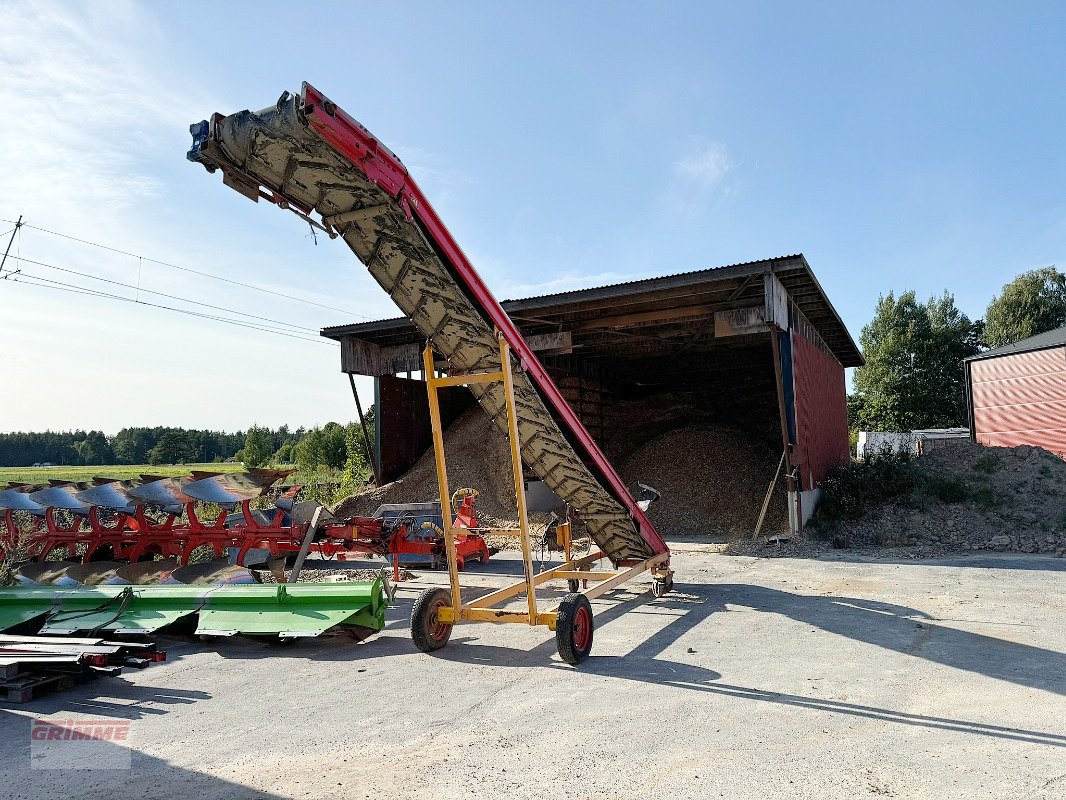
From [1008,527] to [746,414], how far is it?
30.2 feet

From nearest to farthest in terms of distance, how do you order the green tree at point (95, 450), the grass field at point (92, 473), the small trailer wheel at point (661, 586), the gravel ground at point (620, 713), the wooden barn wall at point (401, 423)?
the gravel ground at point (620, 713) → the small trailer wheel at point (661, 586) → the wooden barn wall at point (401, 423) → the grass field at point (92, 473) → the green tree at point (95, 450)

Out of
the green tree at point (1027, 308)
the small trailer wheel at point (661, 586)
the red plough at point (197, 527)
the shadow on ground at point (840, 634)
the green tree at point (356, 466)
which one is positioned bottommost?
the shadow on ground at point (840, 634)

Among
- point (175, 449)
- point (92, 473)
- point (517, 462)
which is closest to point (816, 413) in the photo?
point (517, 462)

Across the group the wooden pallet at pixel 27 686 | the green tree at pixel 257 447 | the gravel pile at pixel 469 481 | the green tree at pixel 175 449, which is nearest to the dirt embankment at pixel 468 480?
the gravel pile at pixel 469 481

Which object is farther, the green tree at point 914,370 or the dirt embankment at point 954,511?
the green tree at point 914,370

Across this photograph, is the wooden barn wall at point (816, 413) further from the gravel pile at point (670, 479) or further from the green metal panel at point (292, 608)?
the green metal panel at point (292, 608)

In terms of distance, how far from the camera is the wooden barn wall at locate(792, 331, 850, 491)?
14.3 m

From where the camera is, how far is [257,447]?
43.3m

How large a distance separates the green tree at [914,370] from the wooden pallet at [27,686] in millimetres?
44350

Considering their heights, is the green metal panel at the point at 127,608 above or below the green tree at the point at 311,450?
below

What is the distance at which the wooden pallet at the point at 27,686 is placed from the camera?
4.97 metres

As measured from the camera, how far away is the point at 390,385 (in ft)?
62.0

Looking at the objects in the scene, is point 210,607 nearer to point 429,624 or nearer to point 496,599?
point 429,624

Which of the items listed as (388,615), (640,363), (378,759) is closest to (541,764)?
(378,759)
